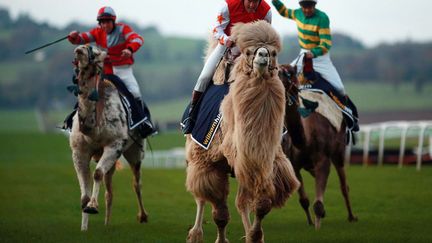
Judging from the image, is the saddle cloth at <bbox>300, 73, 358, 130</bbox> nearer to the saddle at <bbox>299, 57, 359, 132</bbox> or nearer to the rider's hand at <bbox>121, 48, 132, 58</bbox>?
the saddle at <bbox>299, 57, 359, 132</bbox>

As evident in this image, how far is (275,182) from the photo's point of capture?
10.9 m

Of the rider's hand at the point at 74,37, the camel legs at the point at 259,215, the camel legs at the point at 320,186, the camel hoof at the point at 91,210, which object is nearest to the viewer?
the camel legs at the point at 259,215

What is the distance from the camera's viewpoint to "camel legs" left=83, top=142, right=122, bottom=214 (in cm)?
1277

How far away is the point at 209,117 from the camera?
1159cm

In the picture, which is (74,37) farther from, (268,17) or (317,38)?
(317,38)

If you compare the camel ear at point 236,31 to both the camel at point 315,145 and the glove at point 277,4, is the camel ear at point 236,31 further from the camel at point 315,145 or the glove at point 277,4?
the glove at point 277,4

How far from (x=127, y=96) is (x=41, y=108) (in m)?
102

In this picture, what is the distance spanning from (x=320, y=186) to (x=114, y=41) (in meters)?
3.90

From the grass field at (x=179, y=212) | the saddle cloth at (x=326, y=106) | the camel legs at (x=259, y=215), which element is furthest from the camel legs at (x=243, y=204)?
the saddle cloth at (x=326, y=106)

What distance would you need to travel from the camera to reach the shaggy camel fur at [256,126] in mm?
10516

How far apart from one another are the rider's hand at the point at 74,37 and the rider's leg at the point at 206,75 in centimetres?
307

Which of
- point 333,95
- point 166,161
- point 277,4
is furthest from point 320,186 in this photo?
point 166,161

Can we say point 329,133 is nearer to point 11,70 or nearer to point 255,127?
point 255,127

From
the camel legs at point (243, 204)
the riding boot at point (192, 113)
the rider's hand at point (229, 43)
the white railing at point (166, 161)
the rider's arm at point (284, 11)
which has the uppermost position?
the rider's hand at point (229, 43)
